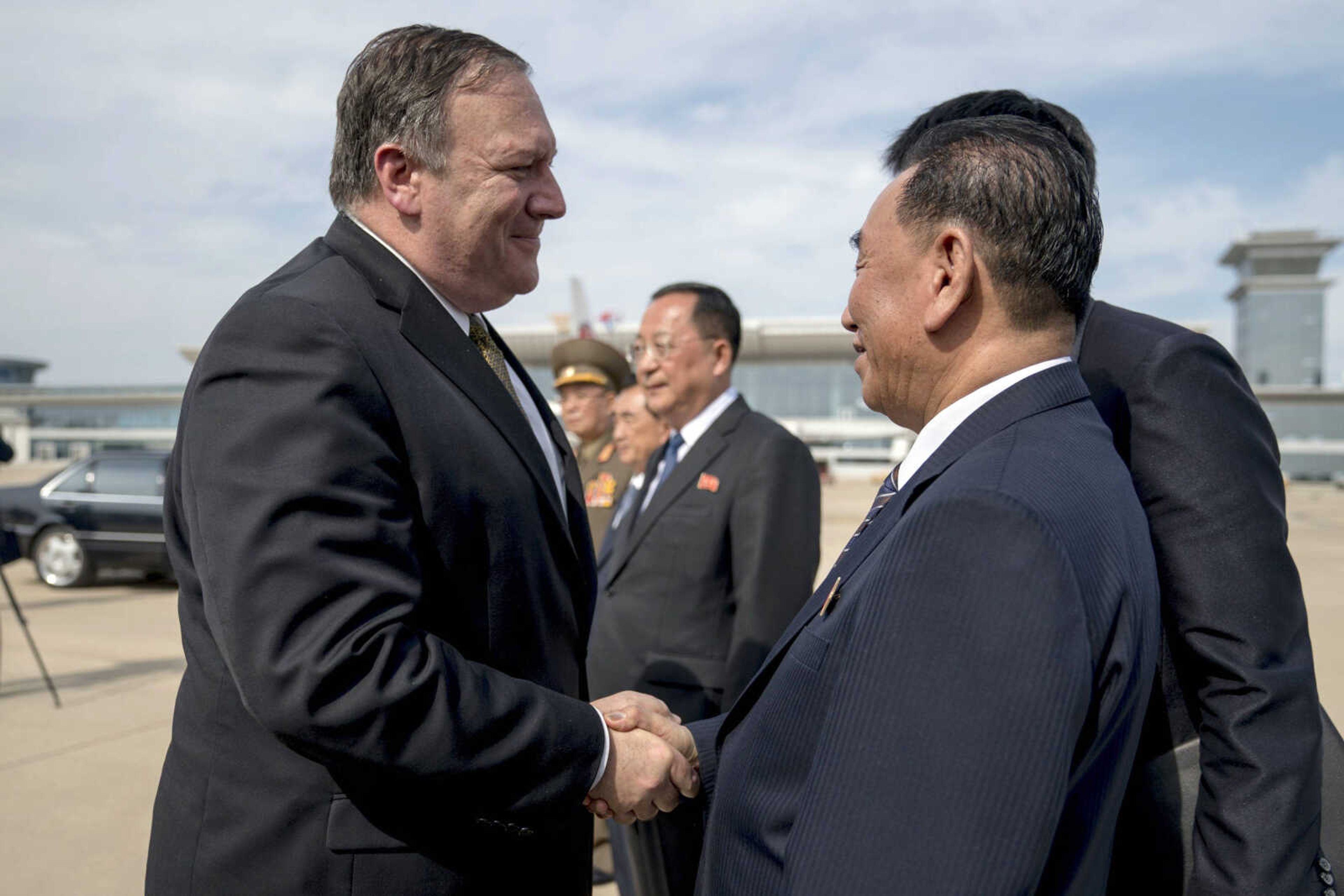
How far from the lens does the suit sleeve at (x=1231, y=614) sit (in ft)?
4.23

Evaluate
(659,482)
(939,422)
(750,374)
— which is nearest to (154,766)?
(659,482)

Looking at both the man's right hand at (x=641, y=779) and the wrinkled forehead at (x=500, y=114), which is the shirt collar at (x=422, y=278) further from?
the man's right hand at (x=641, y=779)

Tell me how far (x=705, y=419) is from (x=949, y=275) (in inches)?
97.6

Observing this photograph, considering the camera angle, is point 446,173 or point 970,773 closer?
point 970,773

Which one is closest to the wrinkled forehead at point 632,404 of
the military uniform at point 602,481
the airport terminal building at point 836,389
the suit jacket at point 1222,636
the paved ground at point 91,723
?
the military uniform at point 602,481

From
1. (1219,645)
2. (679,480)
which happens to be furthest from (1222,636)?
(679,480)

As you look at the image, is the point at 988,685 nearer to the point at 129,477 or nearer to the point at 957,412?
the point at 957,412

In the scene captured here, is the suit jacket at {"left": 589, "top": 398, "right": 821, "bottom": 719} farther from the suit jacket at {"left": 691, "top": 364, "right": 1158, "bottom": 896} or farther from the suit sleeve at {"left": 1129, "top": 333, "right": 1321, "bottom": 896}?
the suit jacket at {"left": 691, "top": 364, "right": 1158, "bottom": 896}

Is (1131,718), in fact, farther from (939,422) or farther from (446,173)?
(446,173)

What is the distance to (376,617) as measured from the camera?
53.6 inches

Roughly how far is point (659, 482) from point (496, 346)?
5.54ft

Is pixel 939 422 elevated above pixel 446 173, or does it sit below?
below

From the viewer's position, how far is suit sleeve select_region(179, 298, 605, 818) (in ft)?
4.38

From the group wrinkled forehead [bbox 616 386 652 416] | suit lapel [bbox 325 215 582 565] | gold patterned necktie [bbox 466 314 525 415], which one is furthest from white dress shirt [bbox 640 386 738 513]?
suit lapel [bbox 325 215 582 565]
